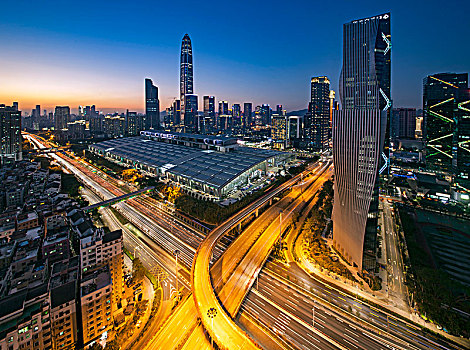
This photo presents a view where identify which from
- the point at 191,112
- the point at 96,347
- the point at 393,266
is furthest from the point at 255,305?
the point at 191,112

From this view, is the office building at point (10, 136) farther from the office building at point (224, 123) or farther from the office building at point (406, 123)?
the office building at point (406, 123)

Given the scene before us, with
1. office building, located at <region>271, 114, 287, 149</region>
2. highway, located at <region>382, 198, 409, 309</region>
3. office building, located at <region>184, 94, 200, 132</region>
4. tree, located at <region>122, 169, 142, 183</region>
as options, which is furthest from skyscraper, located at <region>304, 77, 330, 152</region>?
tree, located at <region>122, 169, 142, 183</region>

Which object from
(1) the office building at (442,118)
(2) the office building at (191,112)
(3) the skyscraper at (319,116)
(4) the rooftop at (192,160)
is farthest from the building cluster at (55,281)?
(2) the office building at (191,112)

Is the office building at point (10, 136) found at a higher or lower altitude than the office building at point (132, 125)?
lower

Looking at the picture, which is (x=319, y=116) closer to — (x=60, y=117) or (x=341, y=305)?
(x=341, y=305)

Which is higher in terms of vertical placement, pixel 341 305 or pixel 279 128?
pixel 279 128

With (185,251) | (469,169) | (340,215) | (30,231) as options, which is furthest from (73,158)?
(469,169)
